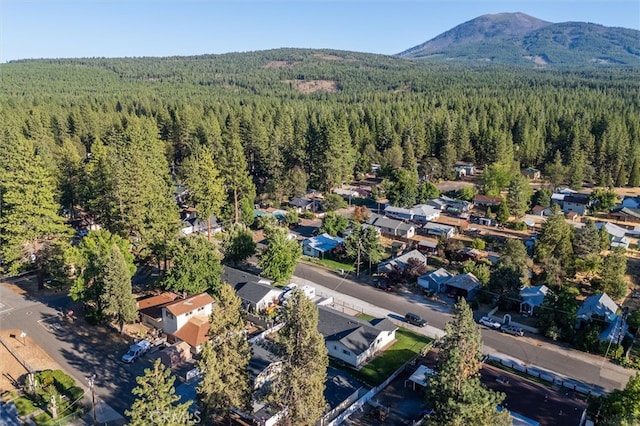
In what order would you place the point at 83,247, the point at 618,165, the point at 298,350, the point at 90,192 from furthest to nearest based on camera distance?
the point at 618,165 → the point at 90,192 → the point at 83,247 → the point at 298,350

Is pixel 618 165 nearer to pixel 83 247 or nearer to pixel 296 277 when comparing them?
pixel 296 277

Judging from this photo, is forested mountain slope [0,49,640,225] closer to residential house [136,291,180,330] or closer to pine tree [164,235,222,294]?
residential house [136,291,180,330]

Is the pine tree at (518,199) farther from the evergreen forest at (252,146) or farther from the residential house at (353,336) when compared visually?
the residential house at (353,336)

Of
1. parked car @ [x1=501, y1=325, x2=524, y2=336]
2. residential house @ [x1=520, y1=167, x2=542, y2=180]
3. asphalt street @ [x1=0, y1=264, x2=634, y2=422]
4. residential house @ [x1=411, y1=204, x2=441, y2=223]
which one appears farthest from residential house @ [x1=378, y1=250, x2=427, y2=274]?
residential house @ [x1=520, y1=167, x2=542, y2=180]

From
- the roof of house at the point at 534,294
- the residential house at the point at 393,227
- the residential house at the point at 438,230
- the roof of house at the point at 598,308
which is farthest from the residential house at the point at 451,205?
the roof of house at the point at 598,308

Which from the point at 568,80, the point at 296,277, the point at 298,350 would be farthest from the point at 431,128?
the point at 568,80

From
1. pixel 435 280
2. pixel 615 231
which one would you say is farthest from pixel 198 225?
pixel 615 231
